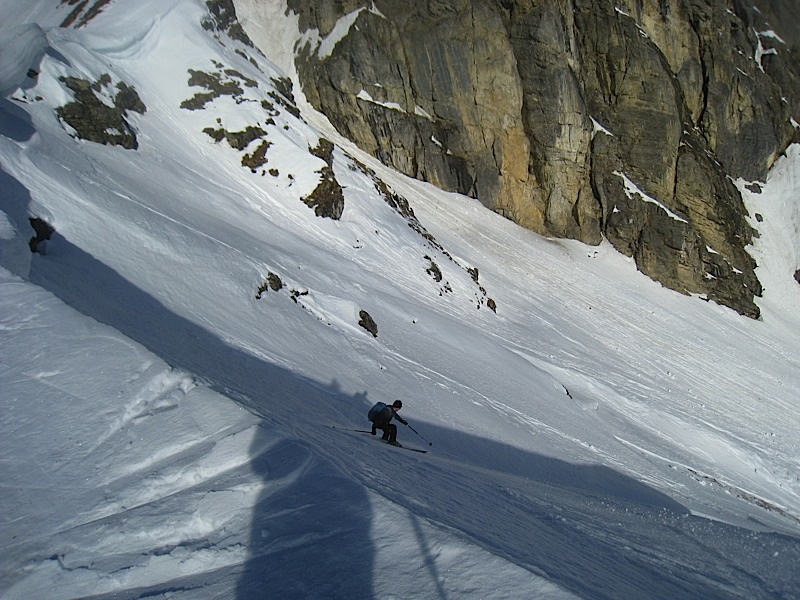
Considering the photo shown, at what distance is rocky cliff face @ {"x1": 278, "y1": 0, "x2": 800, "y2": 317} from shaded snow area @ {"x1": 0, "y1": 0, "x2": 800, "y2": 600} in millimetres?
7122

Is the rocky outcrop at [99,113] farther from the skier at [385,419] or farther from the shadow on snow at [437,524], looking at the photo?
the skier at [385,419]

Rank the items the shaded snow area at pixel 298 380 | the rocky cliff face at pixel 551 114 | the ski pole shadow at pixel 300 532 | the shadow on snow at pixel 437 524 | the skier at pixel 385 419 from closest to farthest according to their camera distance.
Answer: the ski pole shadow at pixel 300 532, the shadow on snow at pixel 437 524, the shaded snow area at pixel 298 380, the skier at pixel 385 419, the rocky cliff face at pixel 551 114

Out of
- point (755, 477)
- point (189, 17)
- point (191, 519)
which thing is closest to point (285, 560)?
point (191, 519)

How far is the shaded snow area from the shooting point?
313cm

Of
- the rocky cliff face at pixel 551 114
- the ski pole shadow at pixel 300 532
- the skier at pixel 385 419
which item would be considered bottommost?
the skier at pixel 385 419

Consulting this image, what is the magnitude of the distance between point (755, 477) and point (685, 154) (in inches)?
1493

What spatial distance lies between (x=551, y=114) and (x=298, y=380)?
131 ft

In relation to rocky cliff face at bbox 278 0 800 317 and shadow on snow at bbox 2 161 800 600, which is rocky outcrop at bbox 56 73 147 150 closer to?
shadow on snow at bbox 2 161 800 600

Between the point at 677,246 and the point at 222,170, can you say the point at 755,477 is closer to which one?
the point at 222,170

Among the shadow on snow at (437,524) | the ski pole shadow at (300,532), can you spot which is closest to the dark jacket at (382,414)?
the shadow on snow at (437,524)

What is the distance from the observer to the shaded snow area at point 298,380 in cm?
313

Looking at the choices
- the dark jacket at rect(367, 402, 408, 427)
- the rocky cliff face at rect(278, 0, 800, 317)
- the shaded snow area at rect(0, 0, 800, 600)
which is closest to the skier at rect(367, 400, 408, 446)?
the dark jacket at rect(367, 402, 408, 427)

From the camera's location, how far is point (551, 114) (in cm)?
4372

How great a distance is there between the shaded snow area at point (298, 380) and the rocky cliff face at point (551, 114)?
712 centimetres
